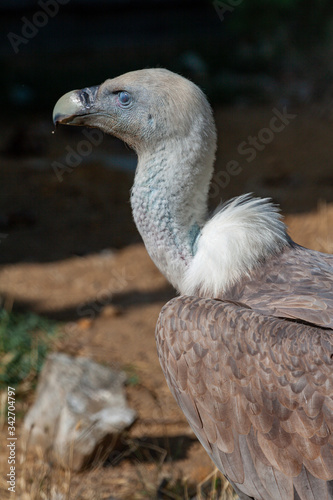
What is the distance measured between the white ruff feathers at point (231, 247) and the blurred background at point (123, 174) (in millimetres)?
1209

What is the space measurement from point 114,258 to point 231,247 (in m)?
3.88

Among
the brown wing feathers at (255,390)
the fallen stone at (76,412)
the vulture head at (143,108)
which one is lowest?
the fallen stone at (76,412)

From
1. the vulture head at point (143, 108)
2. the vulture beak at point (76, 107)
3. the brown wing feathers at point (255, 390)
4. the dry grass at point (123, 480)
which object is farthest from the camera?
the dry grass at point (123, 480)

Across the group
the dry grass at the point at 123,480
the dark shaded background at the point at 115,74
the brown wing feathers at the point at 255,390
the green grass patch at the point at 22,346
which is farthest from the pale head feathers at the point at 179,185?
the dark shaded background at the point at 115,74

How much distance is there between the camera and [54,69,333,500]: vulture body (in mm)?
2908

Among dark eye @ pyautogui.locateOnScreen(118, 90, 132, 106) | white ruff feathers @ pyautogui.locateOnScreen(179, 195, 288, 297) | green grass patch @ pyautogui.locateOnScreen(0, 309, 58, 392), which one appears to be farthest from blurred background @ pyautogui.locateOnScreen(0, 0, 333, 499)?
dark eye @ pyautogui.locateOnScreen(118, 90, 132, 106)

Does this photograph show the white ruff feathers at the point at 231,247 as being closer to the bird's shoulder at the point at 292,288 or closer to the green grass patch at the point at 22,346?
the bird's shoulder at the point at 292,288

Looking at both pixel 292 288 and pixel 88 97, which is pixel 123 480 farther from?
pixel 88 97

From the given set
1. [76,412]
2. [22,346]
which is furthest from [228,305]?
[22,346]

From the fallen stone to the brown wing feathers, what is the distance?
1213 mm

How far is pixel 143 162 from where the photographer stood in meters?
3.42

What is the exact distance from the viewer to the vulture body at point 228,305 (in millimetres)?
2908

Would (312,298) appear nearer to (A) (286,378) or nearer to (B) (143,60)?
(A) (286,378)

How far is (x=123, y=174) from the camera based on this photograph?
879 cm
